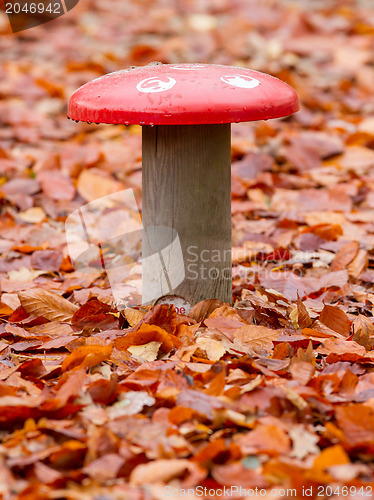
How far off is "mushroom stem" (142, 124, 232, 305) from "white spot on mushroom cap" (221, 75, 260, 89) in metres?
0.20

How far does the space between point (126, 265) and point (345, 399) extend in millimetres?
1591

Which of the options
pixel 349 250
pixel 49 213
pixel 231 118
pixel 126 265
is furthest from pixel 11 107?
pixel 231 118

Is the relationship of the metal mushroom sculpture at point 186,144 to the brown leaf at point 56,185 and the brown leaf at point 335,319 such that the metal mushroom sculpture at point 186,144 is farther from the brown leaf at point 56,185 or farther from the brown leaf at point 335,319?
the brown leaf at point 56,185

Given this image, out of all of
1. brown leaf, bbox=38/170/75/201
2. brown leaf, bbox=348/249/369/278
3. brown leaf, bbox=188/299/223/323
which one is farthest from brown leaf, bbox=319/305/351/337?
brown leaf, bbox=38/170/75/201

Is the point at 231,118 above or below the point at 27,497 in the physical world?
above

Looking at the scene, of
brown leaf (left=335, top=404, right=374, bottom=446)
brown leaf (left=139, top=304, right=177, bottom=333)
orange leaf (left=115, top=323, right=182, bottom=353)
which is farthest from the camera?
brown leaf (left=139, top=304, right=177, bottom=333)

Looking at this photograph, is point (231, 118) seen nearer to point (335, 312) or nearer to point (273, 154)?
point (335, 312)

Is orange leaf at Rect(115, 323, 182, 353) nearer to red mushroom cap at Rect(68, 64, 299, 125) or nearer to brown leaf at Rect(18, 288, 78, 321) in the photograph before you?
brown leaf at Rect(18, 288, 78, 321)

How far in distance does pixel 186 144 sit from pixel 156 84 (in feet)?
0.91

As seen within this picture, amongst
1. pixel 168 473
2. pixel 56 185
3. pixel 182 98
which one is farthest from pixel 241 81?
pixel 56 185

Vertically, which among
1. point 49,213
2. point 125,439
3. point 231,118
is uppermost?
point 231,118

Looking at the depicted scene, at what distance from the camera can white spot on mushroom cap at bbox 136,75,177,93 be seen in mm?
2228

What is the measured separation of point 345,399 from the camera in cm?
194

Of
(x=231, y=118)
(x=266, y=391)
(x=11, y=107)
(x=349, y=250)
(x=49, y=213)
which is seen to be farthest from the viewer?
(x=11, y=107)
